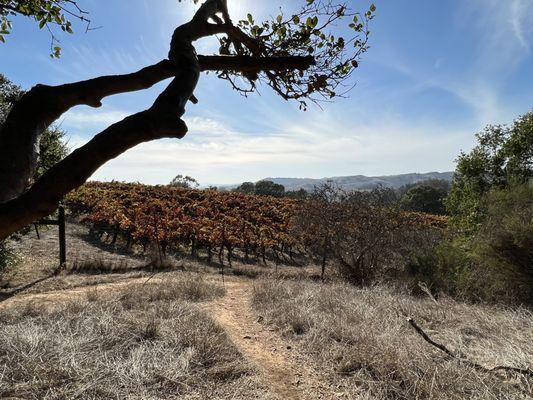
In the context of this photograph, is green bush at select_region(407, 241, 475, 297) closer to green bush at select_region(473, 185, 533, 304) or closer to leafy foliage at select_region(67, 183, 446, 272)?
green bush at select_region(473, 185, 533, 304)

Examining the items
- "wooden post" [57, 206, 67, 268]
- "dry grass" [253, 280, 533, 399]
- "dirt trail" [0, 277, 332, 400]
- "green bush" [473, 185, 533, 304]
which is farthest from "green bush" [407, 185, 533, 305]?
"wooden post" [57, 206, 67, 268]

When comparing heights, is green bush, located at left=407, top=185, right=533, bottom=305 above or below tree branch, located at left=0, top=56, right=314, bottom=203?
below

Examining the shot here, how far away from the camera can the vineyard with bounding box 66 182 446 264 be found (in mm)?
17750

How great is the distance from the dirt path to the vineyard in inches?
352

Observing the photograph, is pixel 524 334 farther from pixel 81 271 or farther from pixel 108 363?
→ pixel 81 271

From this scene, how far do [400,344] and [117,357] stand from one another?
3173mm

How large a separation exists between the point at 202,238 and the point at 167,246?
5.45 feet

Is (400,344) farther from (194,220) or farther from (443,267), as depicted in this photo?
(194,220)

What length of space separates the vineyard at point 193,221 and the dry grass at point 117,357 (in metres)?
10.0

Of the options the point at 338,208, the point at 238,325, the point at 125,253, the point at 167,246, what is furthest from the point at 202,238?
the point at 238,325

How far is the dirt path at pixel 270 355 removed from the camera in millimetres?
4066

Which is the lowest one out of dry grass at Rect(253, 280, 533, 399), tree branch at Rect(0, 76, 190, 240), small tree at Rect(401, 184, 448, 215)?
small tree at Rect(401, 184, 448, 215)

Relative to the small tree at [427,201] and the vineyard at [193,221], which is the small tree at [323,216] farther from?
the small tree at [427,201]

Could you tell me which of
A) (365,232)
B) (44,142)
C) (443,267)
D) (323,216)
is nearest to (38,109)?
(44,142)
